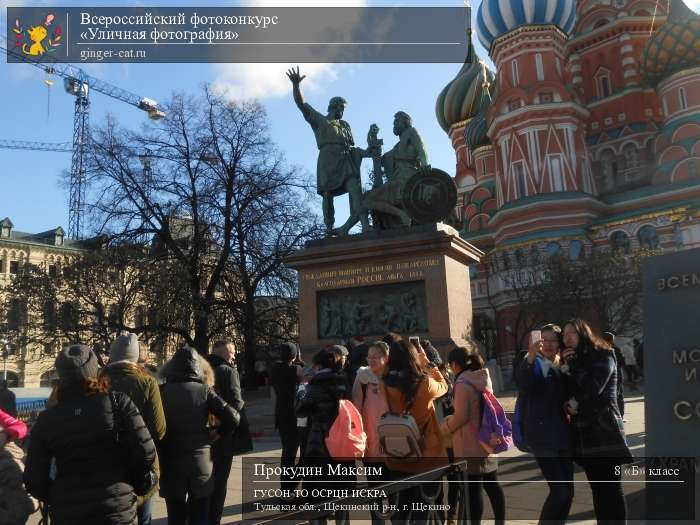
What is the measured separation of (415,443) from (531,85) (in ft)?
136

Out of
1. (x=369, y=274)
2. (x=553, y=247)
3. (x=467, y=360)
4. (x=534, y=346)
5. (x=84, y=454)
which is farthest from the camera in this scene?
(x=553, y=247)

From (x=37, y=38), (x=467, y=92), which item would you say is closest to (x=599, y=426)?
(x=37, y=38)

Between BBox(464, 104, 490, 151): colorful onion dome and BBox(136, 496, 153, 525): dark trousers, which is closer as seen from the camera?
BBox(136, 496, 153, 525): dark trousers

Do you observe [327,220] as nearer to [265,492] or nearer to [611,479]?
[265,492]

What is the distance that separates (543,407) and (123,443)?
9.06ft

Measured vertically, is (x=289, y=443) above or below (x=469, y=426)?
below

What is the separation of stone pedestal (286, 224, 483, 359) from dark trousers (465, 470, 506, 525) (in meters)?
7.11

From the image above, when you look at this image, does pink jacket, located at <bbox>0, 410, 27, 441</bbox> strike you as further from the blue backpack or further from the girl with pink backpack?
the blue backpack

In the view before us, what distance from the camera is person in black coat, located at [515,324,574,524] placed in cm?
431

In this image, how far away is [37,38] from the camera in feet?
58.9

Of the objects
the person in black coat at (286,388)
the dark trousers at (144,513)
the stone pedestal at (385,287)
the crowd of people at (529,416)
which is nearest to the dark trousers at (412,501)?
the crowd of people at (529,416)

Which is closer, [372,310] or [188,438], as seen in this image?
[188,438]

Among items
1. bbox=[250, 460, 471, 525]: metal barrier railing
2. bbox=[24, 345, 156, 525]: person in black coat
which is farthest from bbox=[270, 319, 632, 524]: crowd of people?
bbox=[24, 345, 156, 525]: person in black coat

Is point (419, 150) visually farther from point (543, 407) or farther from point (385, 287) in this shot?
point (543, 407)
